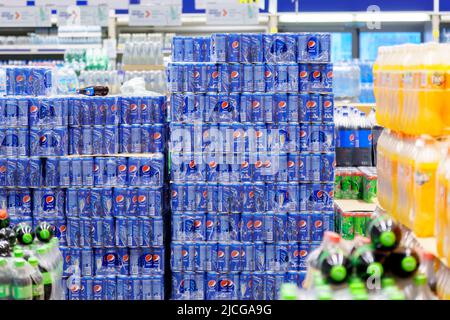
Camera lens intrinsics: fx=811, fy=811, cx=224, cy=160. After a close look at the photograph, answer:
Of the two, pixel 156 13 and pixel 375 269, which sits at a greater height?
pixel 156 13

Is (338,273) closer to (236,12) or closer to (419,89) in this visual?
(419,89)

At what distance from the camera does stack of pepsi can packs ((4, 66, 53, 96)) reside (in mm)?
7270

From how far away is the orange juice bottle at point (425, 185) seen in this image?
3.68 meters

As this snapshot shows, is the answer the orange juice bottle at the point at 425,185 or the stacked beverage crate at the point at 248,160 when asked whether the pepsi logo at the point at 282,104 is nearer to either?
the stacked beverage crate at the point at 248,160

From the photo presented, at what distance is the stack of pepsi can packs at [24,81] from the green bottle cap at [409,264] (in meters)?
5.15

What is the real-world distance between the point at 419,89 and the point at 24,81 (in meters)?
4.30

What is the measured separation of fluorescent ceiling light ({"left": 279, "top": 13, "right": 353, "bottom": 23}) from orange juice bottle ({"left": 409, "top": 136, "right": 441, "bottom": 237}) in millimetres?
8561

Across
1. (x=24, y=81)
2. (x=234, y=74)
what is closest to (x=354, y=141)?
(x=234, y=74)

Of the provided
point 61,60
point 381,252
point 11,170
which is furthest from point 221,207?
point 61,60

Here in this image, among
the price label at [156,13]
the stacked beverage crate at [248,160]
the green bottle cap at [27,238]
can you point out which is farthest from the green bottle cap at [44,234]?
the price label at [156,13]

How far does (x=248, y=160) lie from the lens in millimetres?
6980

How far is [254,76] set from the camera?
693cm

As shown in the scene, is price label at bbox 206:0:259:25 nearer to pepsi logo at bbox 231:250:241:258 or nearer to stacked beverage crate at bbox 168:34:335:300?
stacked beverage crate at bbox 168:34:335:300

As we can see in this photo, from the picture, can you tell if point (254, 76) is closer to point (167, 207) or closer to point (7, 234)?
point (167, 207)
